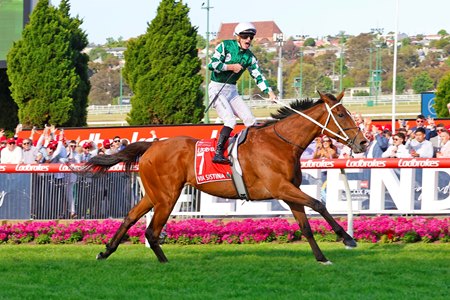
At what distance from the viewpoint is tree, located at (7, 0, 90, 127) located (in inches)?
1136

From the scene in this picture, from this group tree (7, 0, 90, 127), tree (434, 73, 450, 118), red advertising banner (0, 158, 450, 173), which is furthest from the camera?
tree (434, 73, 450, 118)

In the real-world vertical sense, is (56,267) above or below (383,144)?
below

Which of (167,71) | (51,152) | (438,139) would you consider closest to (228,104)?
(438,139)

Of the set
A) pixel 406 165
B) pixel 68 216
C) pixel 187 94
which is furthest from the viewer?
pixel 187 94

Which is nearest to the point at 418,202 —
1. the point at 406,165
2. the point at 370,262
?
the point at 406,165

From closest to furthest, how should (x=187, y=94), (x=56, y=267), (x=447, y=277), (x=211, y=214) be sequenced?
(x=447, y=277), (x=56, y=267), (x=211, y=214), (x=187, y=94)

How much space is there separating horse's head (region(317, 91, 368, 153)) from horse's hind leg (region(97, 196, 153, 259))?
80.9 inches

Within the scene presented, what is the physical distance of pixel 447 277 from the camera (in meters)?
8.20

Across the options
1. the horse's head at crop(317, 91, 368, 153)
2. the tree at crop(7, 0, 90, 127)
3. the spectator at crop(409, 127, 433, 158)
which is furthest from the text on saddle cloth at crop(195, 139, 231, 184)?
the tree at crop(7, 0, 90, 127)

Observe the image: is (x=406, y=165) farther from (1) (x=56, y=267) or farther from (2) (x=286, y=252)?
(1) (x=56, y=267)

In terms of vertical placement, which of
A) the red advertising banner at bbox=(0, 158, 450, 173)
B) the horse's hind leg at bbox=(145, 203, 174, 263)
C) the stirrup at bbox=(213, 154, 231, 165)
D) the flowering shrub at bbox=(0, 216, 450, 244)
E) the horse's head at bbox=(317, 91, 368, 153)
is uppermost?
the horse's head at bbox=(317, 91, 368, 153)

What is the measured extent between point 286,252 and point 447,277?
2.58 m

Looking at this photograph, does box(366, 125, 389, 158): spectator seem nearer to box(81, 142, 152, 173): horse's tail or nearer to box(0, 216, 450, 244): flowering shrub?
box(0, 216, 450, 244): flowering shrub

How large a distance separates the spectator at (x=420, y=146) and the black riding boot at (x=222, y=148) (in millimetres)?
3876
